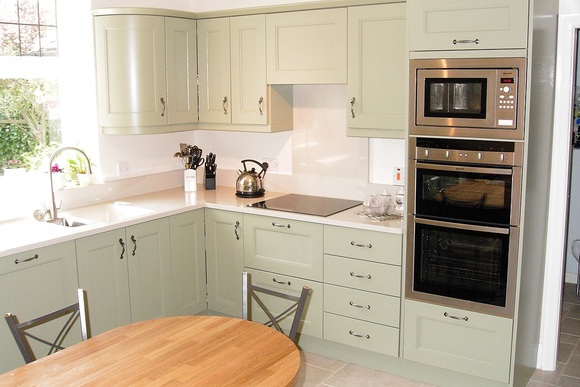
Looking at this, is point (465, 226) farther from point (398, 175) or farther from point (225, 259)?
point (225, 259)

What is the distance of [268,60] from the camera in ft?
13.5

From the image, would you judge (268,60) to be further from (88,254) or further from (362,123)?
(88,254)

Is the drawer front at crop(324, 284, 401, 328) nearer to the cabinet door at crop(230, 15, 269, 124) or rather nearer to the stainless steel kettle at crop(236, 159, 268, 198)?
the stainless steel kettle at crop(236, 159, 268, 198)

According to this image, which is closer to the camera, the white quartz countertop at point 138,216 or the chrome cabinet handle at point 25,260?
the chrome cabinet handle at point 25,260

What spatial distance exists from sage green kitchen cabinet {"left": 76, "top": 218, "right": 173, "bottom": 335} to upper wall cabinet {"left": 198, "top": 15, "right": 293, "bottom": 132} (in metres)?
0.89

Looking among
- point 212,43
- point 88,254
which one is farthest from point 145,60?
point 88,254

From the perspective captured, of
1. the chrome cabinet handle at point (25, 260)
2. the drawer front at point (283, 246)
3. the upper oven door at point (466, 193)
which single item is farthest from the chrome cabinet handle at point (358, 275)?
the chrome cabinet handle at point (25, 260)

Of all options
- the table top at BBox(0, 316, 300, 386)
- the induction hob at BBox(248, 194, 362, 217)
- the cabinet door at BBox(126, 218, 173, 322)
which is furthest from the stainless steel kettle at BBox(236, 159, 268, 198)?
the table top at BBox(0, 316, 300, 386)

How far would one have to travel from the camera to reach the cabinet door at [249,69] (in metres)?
4.14

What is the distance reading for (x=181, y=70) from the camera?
14.2ft

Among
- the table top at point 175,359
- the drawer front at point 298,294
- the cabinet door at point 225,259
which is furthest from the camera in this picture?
the cabinet door at point 225,259

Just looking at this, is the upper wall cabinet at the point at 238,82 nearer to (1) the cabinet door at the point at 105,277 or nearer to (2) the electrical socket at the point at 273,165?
(2) the electrical socket at the point at 273,165

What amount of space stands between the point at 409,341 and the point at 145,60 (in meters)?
2.36

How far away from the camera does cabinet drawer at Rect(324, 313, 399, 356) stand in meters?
3.65
